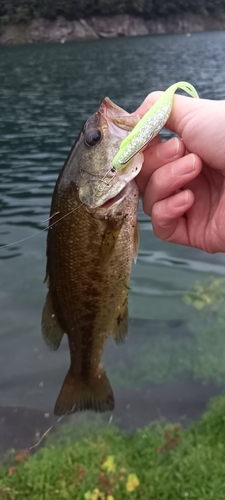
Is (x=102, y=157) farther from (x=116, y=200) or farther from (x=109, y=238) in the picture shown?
(x=109, y=238)

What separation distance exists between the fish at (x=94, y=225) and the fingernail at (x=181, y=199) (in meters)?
0.26

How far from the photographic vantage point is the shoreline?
244 ft

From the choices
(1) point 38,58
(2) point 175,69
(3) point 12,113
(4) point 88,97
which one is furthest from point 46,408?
(1) point 38,58

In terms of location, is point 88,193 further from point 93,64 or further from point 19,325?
point 93,64

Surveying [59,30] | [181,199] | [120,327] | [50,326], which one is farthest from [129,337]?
[59,30]

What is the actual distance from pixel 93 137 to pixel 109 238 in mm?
569

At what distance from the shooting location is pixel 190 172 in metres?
2.52

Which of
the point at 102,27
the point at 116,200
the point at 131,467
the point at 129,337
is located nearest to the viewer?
the point at 116,200

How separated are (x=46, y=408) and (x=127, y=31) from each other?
9217cm

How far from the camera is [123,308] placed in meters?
2.88

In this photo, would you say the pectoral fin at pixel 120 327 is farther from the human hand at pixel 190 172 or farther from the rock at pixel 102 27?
the rock at pixel 102 27

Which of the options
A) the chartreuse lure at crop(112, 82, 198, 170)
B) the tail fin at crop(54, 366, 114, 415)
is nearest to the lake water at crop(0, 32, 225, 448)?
the tail fin at crop(54, 366, 114, 415)

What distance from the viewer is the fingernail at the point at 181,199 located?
8.68 feet

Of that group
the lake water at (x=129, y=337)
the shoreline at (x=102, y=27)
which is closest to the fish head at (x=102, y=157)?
the lake water at (x=129, y=337)
